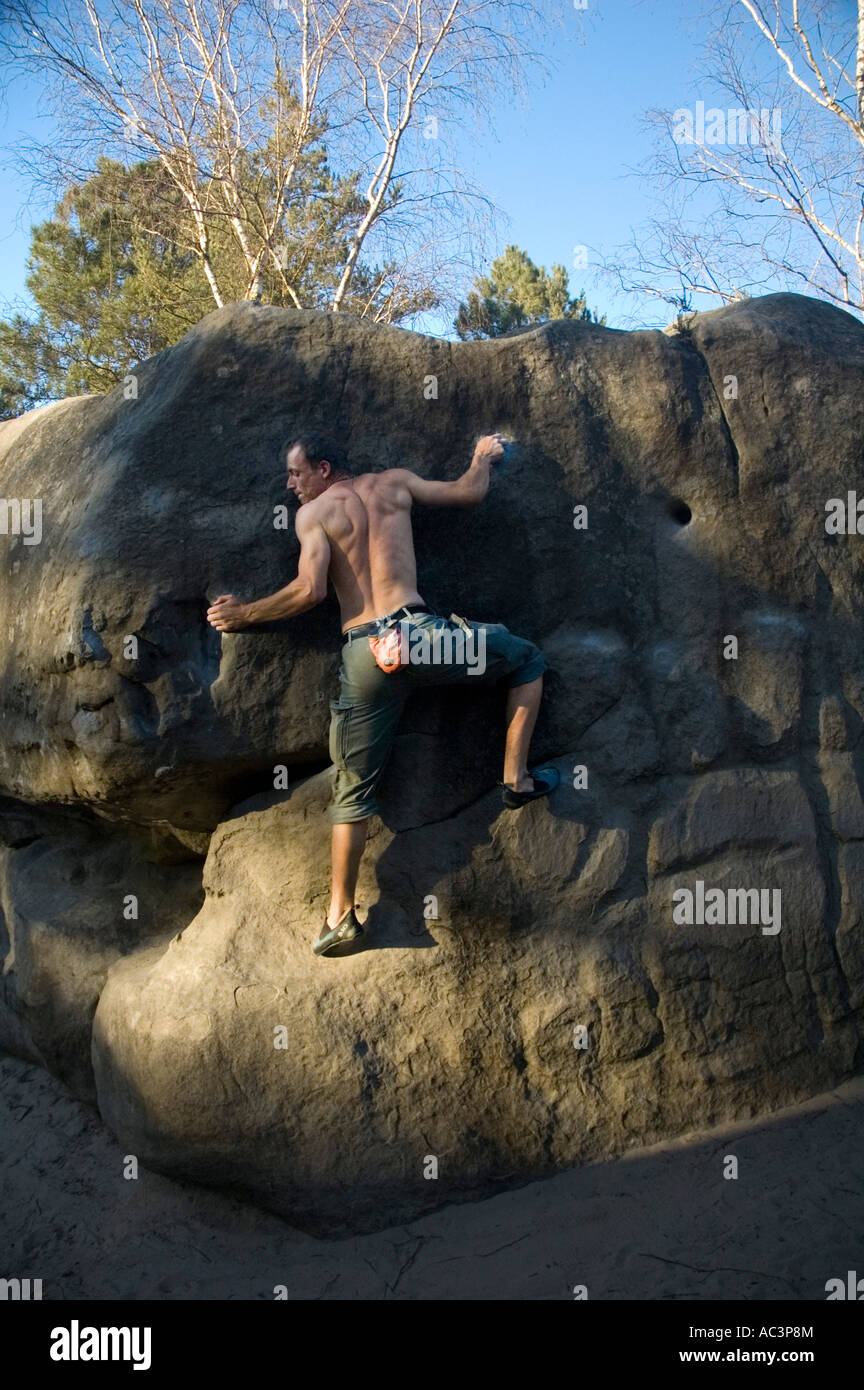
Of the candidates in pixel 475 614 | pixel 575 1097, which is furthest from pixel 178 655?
pixel 575 1097

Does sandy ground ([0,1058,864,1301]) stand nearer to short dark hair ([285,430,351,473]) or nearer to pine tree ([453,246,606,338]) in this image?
short dark hair ([285,430,351,473])

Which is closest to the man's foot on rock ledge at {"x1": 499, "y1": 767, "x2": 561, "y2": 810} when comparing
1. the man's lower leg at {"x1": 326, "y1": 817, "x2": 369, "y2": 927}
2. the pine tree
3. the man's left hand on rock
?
the man's lower leg at {"x1": 326, "y1": 817, "x2": 369, "y2": 927}

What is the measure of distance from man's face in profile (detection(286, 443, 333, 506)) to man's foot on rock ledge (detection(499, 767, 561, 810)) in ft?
3.79

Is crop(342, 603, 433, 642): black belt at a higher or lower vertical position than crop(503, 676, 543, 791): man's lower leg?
higher

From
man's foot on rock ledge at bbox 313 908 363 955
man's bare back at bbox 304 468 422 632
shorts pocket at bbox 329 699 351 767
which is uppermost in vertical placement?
man's bare back at bbox 304 468 422 632

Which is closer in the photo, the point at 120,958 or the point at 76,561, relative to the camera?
the point at 76,561

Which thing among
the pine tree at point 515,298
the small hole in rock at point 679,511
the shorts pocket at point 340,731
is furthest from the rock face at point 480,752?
the pine tree at point 515,298

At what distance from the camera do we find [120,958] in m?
4.14

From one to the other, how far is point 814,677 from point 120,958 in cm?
280

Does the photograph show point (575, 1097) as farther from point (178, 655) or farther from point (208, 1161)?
point (178, 655)

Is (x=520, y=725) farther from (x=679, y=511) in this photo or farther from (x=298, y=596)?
(x=679, y=511)

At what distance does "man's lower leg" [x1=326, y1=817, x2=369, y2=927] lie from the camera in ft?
11.6

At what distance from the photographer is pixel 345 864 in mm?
3535

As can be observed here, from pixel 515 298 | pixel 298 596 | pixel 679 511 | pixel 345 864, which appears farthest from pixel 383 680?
pixel 515 298
